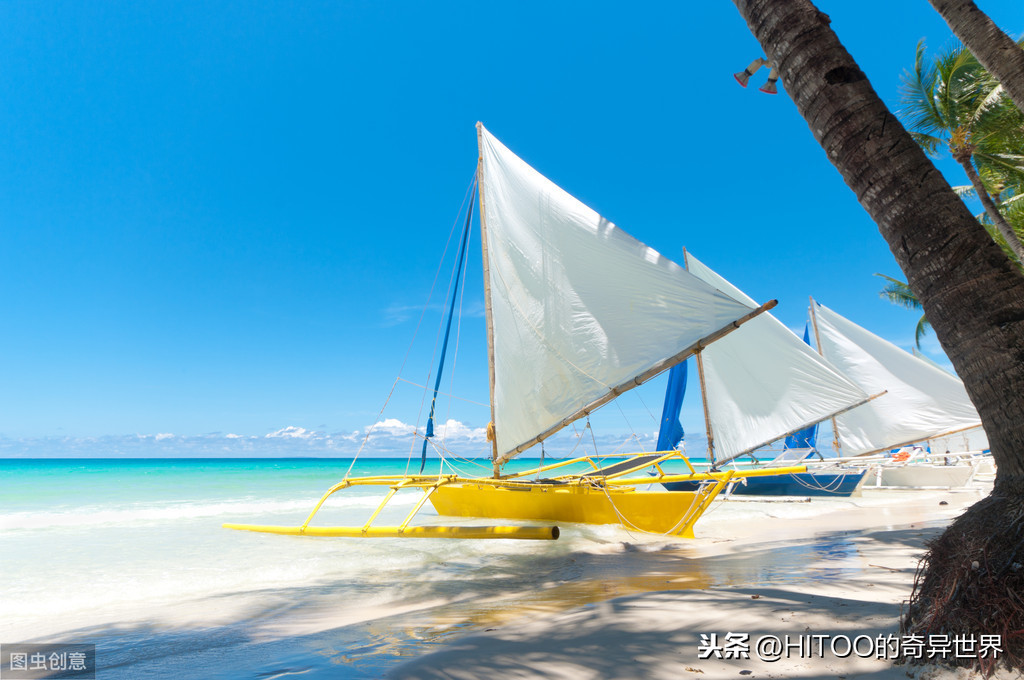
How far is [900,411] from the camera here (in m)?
17.2

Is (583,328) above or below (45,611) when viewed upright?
above

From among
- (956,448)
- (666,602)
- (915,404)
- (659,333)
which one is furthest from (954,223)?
(956,448)

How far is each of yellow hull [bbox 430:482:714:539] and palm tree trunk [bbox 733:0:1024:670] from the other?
268 inches

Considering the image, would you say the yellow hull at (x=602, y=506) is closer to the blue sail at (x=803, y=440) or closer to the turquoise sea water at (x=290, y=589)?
the turquoise sea water at (x=290, y=589)

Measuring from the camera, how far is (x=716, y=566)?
22.2 feet

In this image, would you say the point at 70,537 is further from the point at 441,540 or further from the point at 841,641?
the point at 841,641

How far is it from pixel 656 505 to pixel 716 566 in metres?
2.56

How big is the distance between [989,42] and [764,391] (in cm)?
1055

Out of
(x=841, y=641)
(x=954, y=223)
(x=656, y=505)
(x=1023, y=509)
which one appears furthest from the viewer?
(x=656, y=505)

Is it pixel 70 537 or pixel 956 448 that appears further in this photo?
pixel 956 448

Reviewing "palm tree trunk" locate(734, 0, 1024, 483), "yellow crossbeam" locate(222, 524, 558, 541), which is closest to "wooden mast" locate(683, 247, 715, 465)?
"yellow crossbeam" locate(222, 524, 558, 541)

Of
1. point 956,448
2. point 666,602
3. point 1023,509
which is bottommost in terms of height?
point 956,448

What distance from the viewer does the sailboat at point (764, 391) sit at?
13.7 meters

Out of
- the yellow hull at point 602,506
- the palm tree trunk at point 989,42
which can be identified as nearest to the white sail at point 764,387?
the yellow hull at point 602,506
